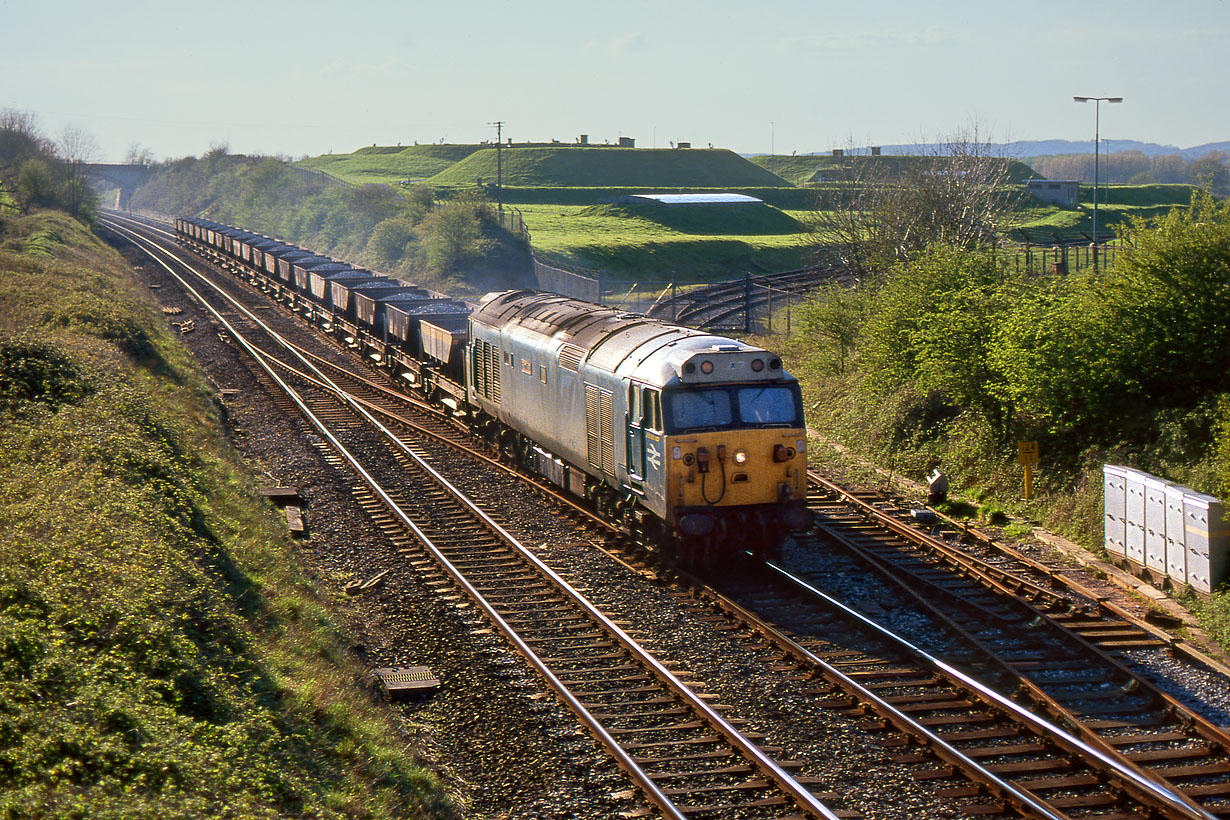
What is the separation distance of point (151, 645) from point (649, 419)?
7.63 metres

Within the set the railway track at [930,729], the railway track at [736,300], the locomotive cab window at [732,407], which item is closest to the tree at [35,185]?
the railway track at [736,300]

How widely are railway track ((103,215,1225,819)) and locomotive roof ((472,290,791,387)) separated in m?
3.07

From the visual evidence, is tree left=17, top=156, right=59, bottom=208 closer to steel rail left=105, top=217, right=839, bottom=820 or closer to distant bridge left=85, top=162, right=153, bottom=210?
steel rail left=105, top=217, right=839, bottom=820

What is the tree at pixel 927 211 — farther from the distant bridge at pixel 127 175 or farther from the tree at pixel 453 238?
the distant bridge at pixel 127 175

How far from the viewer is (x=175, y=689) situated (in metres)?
8.43

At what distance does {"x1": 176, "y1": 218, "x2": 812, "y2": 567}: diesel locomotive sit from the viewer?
14.5 meters

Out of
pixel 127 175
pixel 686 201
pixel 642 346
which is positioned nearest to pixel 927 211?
pixel 642 346

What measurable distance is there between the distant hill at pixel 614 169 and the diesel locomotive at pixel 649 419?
349 feet

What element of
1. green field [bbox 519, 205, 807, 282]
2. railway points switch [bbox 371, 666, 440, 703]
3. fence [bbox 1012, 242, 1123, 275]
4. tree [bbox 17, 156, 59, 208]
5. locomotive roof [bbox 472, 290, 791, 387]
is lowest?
railway points switch [bbox 371, 666, 440, 703]

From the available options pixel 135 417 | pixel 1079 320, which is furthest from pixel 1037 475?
pixel 135 417

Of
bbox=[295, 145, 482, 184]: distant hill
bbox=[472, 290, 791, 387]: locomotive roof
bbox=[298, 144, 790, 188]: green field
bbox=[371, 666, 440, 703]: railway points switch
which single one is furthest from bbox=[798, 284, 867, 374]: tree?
bbox=[295, 145, 482, 184]: distant hill

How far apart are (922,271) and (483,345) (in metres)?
9.91

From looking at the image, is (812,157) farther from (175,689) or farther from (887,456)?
(175,689)

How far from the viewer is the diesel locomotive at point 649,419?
14.5 metres
